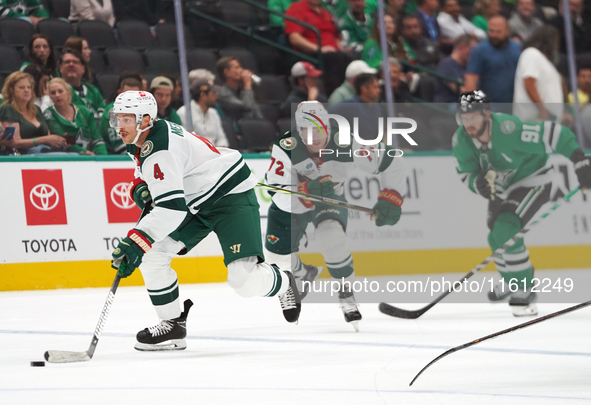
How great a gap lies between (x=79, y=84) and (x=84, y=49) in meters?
0.30

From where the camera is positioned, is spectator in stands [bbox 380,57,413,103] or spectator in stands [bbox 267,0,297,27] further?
spectator in stands [bbox 267,0,297,27]

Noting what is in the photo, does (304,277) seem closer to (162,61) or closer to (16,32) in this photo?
(162,61)

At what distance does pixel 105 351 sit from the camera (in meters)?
3.80

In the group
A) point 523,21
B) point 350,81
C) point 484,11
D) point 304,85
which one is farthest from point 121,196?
point 523,21

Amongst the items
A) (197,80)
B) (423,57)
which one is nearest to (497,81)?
(423,57)

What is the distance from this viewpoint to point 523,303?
510 cm

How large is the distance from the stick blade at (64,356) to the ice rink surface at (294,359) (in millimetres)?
39

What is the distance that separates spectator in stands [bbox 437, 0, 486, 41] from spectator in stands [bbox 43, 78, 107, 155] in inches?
138

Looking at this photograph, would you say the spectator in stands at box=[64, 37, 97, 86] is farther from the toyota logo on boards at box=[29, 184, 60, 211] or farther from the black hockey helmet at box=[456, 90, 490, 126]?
the black hockey helmet at box=[456, 90, 490, 126]

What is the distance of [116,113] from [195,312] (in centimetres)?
183

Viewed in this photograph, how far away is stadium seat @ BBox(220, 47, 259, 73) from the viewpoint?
7.46m

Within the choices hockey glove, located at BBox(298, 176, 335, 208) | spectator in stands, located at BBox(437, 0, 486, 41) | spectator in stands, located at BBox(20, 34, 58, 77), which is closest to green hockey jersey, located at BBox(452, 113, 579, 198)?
hockey glove, located at BBox(298, 176, 335, 208)

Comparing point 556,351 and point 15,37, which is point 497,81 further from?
point 556,351

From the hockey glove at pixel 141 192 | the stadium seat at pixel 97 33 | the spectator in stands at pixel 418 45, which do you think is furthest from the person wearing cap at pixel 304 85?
the hockey glove at pixel 141 192
